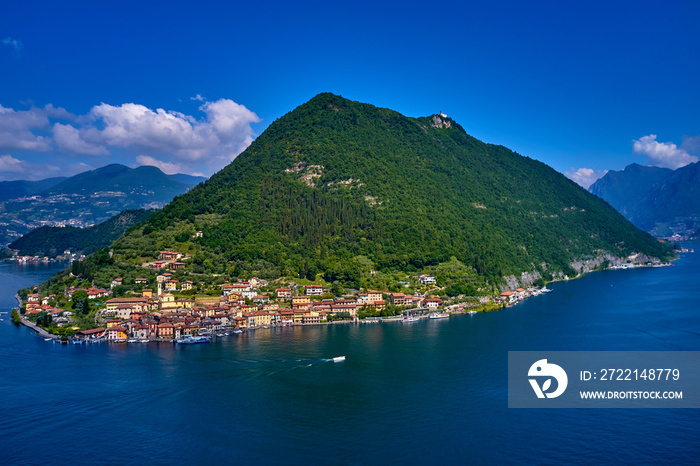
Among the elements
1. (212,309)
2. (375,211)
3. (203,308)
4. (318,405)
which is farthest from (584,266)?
(318,405)

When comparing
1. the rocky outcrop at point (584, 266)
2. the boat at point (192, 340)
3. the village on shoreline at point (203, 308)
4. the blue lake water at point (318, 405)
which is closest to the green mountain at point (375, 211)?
the rocky outcrop at point (584, 266)

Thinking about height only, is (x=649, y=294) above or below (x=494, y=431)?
above

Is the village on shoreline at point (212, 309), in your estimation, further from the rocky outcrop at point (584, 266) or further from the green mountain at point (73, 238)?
the green mountain at point (73, 238)

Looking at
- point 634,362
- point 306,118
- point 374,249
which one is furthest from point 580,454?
point 306,118

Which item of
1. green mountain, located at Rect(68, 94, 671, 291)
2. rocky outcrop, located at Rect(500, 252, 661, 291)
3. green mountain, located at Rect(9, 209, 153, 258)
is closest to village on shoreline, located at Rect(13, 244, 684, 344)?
green mountain, located at Rect(68, 94, 671, 291)

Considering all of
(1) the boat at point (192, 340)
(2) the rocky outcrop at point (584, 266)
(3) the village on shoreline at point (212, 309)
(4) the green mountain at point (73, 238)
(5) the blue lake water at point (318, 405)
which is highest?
(4) the green mountain at point (73, 238)

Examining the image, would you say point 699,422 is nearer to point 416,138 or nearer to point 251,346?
point 251,346

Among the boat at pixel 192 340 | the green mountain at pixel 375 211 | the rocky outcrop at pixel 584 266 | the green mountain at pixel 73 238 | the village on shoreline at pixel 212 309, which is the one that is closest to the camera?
the boat at pixel 192 340
